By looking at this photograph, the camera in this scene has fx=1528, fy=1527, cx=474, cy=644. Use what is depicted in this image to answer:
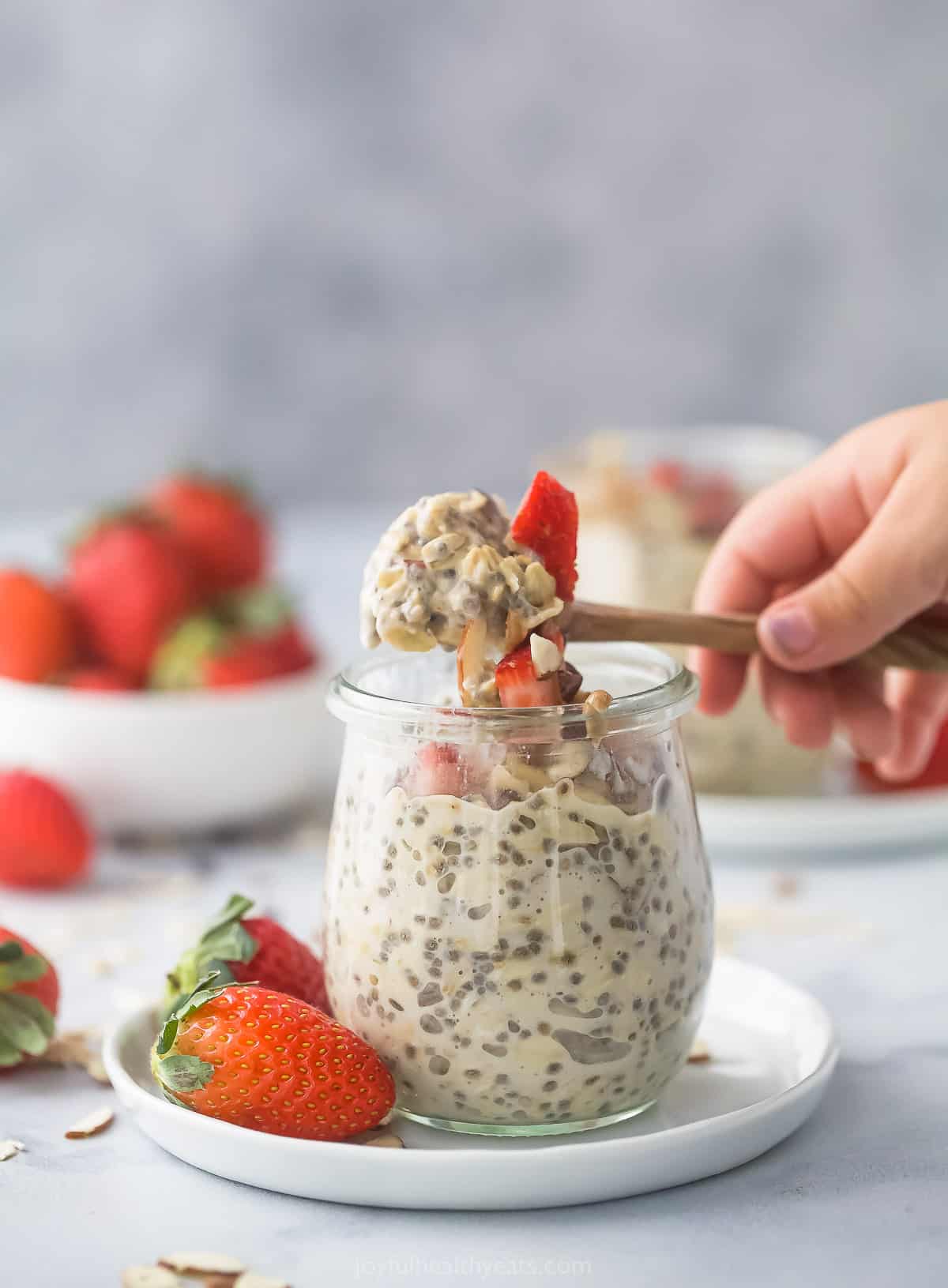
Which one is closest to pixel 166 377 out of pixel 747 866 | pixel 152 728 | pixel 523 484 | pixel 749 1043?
pixel 523 484

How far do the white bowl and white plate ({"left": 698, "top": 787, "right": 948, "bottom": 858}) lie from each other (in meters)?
0.48

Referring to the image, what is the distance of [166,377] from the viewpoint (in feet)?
14.4

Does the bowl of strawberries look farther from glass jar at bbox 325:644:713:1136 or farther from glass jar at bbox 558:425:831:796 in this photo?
glass jar at bbox 325:644:713:1136

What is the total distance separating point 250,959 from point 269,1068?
0.14 m

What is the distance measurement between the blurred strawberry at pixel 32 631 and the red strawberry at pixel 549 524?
983 mm

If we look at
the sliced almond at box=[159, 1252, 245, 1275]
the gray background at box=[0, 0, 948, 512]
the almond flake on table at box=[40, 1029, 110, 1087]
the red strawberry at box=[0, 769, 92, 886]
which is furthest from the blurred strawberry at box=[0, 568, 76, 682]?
the gray background at box=[0, 0, 948, 512]

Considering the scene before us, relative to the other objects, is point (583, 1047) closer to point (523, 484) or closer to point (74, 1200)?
point (74, 1200)

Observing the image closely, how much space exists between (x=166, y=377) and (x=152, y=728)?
288cm

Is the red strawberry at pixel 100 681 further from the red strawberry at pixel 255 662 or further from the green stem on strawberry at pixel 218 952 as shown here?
the green stem on strawberry at pixel 218 952

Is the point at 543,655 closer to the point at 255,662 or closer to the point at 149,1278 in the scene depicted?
the point at 149,1278

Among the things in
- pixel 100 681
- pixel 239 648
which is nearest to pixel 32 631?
pixel 100 681

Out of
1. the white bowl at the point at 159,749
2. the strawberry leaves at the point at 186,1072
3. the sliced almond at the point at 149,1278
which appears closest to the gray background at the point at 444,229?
the white bowl at the point at 159,749

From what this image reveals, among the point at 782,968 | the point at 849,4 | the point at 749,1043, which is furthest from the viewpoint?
the point at 849,4

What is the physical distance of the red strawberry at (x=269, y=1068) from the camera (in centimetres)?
93
